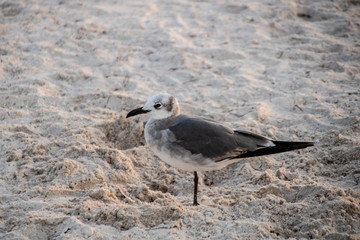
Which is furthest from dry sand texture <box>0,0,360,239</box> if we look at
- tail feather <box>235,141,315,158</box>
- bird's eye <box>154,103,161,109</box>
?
bird's eye <box>154,103,161,109</box>

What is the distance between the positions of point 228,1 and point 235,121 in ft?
10.2

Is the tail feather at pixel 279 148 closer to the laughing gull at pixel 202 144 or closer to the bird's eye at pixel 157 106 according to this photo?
the laughing gull at pixel 202 144

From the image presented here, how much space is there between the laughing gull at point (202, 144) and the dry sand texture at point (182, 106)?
0.30 m

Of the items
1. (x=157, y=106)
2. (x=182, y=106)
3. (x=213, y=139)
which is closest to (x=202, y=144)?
(x=213, y=139)

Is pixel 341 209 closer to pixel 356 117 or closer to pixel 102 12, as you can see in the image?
pixel 356 117

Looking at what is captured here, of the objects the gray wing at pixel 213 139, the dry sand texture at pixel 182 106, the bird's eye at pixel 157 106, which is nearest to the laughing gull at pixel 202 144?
the gray wing at pixel 213 139

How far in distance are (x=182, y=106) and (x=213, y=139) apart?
129 cm

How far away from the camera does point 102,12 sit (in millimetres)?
6438

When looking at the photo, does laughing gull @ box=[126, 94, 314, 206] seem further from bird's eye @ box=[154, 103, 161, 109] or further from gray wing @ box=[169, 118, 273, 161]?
bird's eye @ box=[154, 103, 161, 109]

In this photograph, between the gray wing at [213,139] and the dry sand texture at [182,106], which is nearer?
the dry sand texture at [182,106]

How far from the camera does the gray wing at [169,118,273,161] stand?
3391 mm

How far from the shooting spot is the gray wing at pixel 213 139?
339 centimetres

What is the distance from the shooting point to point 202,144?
11.2 feet

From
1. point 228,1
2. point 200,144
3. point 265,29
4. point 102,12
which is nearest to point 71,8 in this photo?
point 102,12
